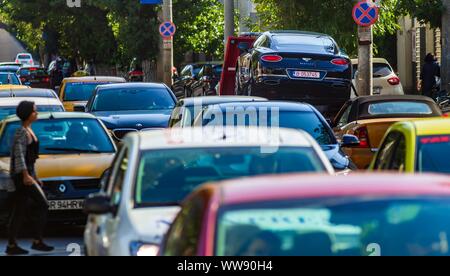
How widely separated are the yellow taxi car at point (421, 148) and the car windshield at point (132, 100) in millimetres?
12461

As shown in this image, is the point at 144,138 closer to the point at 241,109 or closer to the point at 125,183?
the point at 125,183

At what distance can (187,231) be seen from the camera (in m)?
5.95

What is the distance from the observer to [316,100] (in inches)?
888

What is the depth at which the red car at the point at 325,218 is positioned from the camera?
5.52 meters

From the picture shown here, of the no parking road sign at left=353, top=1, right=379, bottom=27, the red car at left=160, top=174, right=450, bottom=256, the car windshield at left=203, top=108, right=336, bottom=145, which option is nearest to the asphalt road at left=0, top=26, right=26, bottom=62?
the no parking road sign at left=353, top=1, right=379, bottom=27

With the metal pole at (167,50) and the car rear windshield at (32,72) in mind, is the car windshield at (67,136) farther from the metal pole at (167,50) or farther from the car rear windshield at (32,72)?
the car rear windshield at (32,72)

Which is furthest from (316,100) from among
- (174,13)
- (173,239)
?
(174,13)

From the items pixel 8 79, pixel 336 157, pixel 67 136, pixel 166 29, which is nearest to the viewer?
pixel 336 157

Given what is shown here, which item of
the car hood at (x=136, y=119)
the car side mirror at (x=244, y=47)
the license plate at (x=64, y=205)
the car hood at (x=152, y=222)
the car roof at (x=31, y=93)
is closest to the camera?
the car hood at (x=152, y=222)

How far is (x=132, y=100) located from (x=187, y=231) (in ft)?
55.2

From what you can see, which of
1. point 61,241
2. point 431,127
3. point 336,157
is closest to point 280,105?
point 336,157

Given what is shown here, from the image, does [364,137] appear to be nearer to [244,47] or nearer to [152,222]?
[152,222]

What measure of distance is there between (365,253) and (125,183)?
3247mm

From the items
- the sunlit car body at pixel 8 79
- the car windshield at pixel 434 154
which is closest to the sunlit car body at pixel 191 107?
the car windshield at pixel 434 154
